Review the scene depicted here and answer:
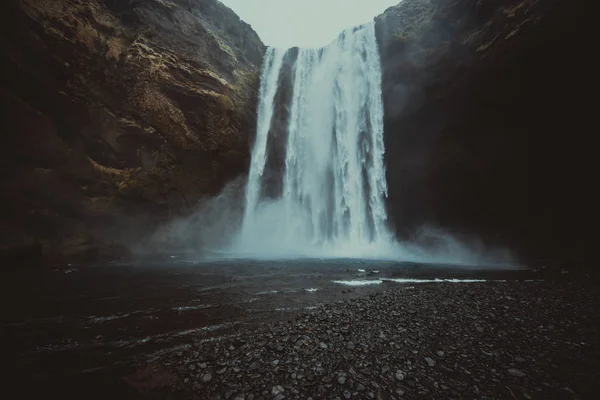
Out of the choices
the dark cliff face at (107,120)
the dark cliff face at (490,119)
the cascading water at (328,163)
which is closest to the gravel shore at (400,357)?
the dark cliff face at (107,120)

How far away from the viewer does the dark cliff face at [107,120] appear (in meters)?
13.2

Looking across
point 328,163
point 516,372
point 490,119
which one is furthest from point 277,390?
point 328,163

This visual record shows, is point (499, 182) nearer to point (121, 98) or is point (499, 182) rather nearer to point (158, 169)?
point (158, 169)

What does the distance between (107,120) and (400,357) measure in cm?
1921

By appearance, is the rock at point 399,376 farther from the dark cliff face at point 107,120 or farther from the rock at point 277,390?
the dark cliff face at point 107,120

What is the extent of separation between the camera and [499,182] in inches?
799

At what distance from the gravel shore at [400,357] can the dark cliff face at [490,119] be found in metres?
16.7

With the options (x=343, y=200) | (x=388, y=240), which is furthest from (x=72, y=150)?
(x=388, y=240)

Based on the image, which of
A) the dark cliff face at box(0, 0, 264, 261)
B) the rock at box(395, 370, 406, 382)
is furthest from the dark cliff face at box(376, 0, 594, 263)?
the rock at box(395, 370, 406, 382)

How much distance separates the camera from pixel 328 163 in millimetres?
25625

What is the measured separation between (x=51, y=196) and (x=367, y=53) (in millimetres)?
25853

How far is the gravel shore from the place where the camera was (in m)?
3.20

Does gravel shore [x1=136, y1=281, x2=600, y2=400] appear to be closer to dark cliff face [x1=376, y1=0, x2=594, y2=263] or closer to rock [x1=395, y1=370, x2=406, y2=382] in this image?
rock [x1=395, y1=370, x2=406, y2=382]

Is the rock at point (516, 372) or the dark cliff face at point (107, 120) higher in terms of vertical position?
the dark cliff face at point (107, 120)
